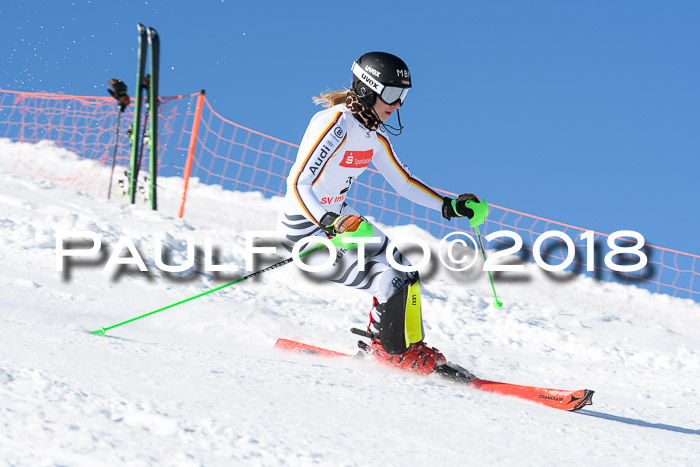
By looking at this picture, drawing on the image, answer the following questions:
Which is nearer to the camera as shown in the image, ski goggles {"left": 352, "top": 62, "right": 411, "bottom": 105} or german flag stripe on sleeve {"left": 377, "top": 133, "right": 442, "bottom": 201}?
ski goggles {"left": 352, "top": 62, "right": 411, "bottom": 105}

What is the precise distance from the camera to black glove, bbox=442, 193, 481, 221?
4215 millimetres

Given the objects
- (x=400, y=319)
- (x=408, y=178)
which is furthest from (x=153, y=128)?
(x=400, y=319)

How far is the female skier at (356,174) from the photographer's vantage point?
3.63 metres

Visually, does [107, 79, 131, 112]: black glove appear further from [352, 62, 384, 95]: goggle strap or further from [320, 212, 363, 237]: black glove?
[320, 212, 363, 237]: black glove

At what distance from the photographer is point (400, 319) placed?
12.6 feet

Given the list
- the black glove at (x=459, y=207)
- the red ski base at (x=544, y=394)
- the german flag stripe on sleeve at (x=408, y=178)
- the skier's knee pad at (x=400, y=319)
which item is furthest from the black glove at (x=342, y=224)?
the red ski base at (x=544, y=394)

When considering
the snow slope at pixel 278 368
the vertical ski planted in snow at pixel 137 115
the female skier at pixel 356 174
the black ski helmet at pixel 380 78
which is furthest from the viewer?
the vertical ski planted in snow at pixel 137 115

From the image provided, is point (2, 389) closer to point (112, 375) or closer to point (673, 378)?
point (112, 375)

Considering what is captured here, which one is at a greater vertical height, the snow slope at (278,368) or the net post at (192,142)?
the net post at (192,142)

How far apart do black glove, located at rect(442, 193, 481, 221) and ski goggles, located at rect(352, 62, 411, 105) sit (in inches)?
28.7

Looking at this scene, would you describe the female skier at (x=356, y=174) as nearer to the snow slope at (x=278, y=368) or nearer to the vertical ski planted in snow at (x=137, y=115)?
the snow slope at (x=278, y=368)

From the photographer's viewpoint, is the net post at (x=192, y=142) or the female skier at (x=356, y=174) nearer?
the female skier at (x=356, y=174)

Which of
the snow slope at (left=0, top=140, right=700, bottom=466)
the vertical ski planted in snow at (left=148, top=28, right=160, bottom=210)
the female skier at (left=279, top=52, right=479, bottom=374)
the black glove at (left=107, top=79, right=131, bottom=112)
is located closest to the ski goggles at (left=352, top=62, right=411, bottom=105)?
the female skier at (left=279, top=52, right=479, bottom=374)

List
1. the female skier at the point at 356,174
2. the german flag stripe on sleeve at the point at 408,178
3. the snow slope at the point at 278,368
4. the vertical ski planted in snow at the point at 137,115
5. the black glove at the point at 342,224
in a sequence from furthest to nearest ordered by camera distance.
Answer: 1. the vertical ski planted in snow at the point at 137,115
2. the german flag stripe on sleeve at the point at 408,178
3. the female skier at the point at 356,174
4. the black glove at the point at 342,224
5. the snow slope at the point at 278,368
